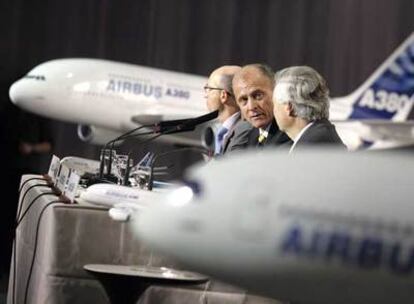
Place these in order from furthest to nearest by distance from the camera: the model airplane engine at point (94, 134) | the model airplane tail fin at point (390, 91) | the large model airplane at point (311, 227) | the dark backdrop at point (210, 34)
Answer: the model airplane tail fin at point (390, 91), the model airplane engine at point (94, 134), the dark backdrop at point (210, 34), the large model airplane at point (311, 227)

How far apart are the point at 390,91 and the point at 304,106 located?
9473 millimetres

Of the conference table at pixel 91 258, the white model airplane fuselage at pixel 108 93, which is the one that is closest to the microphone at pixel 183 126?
the conference table at pixel 91 258

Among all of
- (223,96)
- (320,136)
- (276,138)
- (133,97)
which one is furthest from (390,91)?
(320,136)

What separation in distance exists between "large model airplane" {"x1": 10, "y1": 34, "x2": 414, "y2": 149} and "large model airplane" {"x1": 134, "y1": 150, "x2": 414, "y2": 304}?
25.8 ft

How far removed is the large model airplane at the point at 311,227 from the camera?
1053 millimetres

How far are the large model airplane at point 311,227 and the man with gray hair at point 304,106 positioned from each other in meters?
0.99

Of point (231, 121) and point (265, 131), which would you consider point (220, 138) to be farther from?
point (265, 131)

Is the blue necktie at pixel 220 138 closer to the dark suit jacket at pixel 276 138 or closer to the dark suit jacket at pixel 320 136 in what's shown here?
the dark suit jacket at pixel 276 138

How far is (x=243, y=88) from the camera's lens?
273 cm

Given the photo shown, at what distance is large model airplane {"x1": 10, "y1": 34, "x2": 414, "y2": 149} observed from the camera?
30.8 ft

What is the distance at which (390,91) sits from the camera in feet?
37.2

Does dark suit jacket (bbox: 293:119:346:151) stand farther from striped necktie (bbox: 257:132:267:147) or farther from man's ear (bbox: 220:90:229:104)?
man's ear (bbox: 220:90:229:104)

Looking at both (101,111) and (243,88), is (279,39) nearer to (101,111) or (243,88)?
(101,111)

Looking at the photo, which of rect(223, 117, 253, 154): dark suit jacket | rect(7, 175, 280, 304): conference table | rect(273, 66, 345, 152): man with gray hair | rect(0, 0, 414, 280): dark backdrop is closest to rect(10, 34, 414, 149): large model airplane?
rect(0, 0, 414, 280): dark backdrop
